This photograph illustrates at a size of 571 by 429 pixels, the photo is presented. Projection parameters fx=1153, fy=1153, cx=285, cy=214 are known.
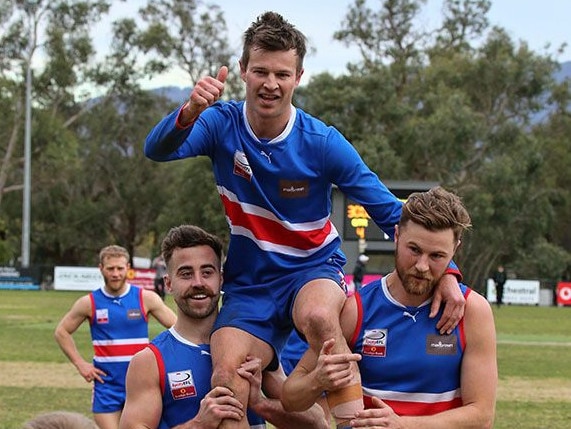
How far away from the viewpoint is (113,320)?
11914 mm

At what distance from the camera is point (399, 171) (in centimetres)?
5841

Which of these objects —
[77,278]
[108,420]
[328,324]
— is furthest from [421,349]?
[77,278]

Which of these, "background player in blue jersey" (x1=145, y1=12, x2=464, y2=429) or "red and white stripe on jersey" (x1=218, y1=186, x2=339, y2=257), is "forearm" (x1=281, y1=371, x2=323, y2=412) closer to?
"background player in blue jersey" (x1=145, y1=12, x2=464, y2=429)

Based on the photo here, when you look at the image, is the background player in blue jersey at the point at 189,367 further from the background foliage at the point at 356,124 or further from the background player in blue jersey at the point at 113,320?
the background foliage at the point at 356,124

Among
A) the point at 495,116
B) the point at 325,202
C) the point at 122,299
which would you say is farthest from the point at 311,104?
the point at 325,202

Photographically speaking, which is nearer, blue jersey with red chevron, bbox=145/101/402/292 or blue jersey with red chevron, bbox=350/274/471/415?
blue jersey with red chevron, bbox=350/274/471/415

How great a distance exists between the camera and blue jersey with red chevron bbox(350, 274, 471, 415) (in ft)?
16.7

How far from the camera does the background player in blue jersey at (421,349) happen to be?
5.00m

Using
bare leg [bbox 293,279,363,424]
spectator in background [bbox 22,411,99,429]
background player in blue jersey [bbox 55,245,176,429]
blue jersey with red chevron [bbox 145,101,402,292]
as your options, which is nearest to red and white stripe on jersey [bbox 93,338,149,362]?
background player in blue jersey [bbox 55,245,176,429]

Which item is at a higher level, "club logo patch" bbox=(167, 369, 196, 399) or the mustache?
the mustache

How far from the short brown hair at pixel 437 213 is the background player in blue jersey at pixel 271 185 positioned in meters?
0.68

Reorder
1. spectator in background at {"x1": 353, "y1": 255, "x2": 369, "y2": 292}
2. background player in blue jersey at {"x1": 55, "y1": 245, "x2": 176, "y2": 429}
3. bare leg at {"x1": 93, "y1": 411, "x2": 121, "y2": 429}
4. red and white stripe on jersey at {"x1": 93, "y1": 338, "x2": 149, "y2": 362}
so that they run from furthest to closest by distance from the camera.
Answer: spectator in background at {"x1": 353, "y1": 255, "x2": 369, "y2": 292}, red and white stripe on jersey at {"x1": 93, "y1": 338, "x2": 149, "y2": 362}, background player in blue jersey at {"x1": 55, "y1": 245, "x2": 176, "y2": 429}, bare leg at {"x1": 93, "y1": 411, "x2": 121, "y2": 429}

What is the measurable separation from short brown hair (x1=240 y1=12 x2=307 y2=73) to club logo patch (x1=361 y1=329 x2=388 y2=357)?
1455 millimetres

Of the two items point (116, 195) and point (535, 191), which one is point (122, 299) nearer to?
point (535, 191)
